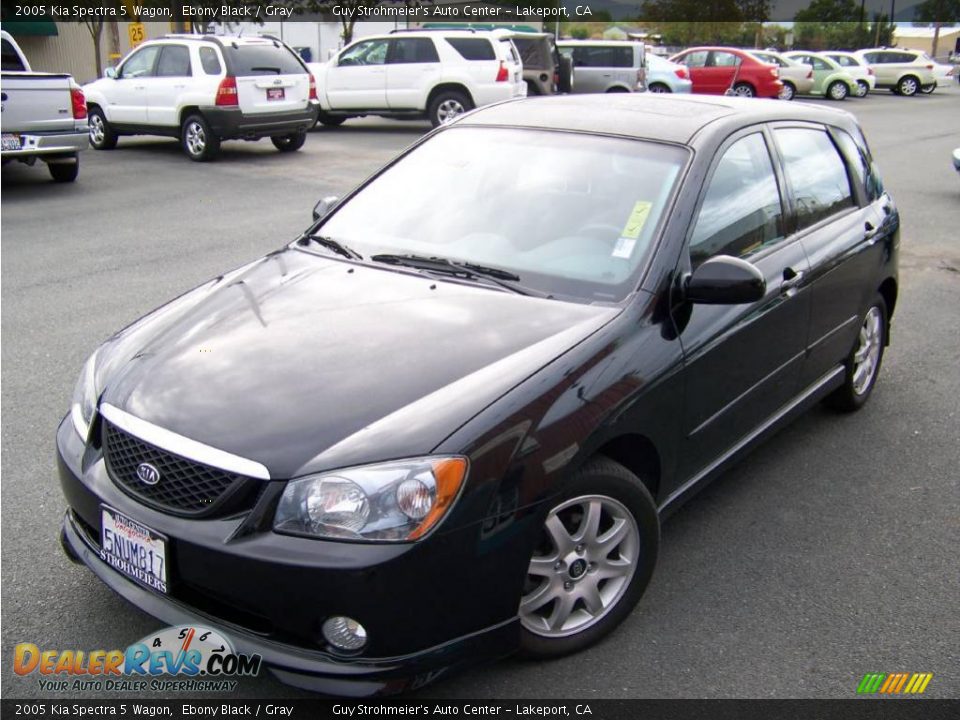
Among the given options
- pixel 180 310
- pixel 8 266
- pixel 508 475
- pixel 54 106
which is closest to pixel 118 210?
pixel 54 106

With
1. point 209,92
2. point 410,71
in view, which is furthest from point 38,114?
point 410,71

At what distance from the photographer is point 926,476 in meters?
4.50

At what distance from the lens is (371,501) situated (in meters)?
2.54

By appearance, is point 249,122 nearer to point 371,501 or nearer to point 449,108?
point 449,108

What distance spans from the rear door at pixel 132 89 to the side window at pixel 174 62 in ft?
0.57

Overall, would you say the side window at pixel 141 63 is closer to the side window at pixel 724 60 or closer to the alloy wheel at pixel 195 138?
the alloy wheel at pixel 195 138

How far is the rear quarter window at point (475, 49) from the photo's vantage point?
18047 millimetres

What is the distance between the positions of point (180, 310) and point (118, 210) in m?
7.82

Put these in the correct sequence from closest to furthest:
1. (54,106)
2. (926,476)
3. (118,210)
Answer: (926,476)
(118,210)
(54,106)

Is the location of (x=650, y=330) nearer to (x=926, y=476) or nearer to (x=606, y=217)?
(x=606, y=217)

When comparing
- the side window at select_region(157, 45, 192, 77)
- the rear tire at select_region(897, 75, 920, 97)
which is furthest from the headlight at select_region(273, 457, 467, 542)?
the rear tire at select_region(897, 75, 920, 97)

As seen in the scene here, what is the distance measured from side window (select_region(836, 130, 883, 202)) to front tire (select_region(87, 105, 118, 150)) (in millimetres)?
13590

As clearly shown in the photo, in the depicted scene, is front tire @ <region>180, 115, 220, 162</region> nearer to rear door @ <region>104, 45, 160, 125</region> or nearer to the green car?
rear door @ <region>104, 45, 160, 125</region>

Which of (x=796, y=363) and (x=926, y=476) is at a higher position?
(x=796, y=363)
